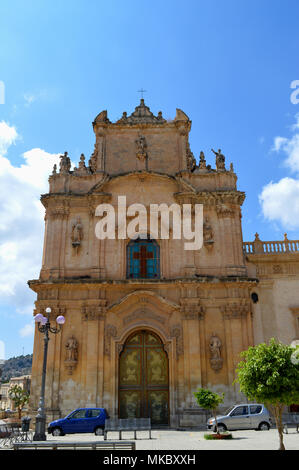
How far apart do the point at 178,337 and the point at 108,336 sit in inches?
136

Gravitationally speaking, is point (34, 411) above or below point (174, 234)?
below

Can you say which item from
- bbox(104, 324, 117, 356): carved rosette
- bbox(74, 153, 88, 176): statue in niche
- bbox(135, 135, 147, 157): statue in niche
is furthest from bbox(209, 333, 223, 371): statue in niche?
bbox(74, 153, 88, 176): statue in niche

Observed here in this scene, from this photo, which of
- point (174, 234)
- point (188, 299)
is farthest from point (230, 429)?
point (174, 234)

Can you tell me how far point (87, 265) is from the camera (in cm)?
2316

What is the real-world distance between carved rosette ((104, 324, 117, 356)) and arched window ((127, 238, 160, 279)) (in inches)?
113

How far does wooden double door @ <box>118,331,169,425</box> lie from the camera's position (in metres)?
21.0

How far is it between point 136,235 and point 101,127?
280 inches

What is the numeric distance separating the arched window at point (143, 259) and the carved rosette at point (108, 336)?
287 centimetres

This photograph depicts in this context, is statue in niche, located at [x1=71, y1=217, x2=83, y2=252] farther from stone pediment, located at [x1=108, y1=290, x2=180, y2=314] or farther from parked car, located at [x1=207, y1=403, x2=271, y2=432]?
parked car, located at [x1=207, y1=403, x2=271, y2=432]

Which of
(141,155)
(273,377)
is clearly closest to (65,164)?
(141,155)

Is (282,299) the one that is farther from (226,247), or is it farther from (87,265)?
(87,265)

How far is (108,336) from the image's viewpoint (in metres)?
21.6

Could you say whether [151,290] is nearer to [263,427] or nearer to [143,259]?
[143,259]

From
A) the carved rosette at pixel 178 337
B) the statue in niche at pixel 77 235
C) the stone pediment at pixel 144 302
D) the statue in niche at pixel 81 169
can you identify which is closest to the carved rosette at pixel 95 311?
the stone pediment at pixel 144 302
